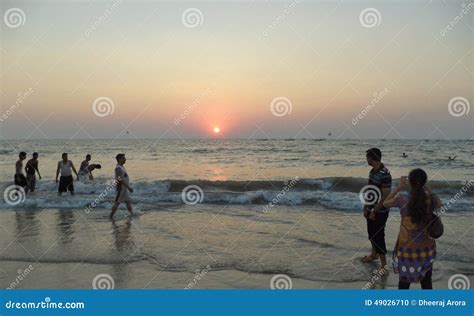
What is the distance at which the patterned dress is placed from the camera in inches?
150

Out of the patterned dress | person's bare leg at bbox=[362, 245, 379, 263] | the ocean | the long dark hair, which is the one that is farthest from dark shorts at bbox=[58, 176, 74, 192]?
the long dark hair

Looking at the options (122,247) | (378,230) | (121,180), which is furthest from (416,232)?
(121,180)

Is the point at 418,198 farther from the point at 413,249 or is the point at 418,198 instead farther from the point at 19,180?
the point at 19,180

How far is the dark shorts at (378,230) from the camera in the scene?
561 centimetres

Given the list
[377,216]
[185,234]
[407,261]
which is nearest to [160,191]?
[185,234]

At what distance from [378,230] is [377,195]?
0.70 metres

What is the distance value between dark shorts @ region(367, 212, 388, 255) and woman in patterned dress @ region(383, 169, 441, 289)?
5.38ft

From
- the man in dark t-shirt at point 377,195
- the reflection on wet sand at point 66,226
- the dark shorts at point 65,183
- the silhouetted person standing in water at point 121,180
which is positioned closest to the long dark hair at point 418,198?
the man in dark t-shirt at point 377,195

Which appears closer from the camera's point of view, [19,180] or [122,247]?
[122,247]

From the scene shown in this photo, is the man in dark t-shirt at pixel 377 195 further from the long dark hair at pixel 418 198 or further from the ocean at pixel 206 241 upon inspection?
the long dark hair at pixel 418 198

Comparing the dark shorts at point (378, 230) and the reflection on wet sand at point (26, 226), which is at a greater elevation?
the reflection on wet sand at point (26, 226)

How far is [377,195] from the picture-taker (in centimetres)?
532

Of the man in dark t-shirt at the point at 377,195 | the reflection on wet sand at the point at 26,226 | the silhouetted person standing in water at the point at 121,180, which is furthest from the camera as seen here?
the silhouetted person standing in water at the point at 121,180

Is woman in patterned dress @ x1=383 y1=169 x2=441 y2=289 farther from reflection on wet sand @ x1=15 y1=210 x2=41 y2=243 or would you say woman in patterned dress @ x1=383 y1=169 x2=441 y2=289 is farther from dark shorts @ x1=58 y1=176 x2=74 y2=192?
dark shorts @ x1=58 y1=176 x2=74 y2=192
